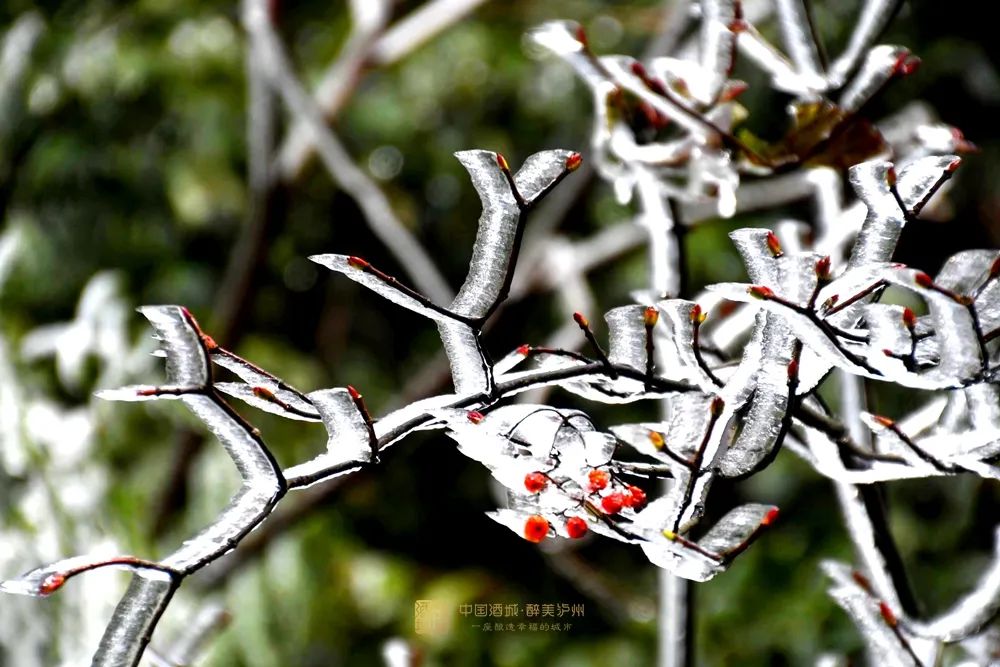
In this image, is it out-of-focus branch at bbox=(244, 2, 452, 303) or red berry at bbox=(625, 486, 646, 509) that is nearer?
red berry at bbox=(625, 486, 646, 509)

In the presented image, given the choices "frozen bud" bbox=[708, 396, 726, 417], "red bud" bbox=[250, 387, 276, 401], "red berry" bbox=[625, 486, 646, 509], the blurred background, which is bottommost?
the blurred background

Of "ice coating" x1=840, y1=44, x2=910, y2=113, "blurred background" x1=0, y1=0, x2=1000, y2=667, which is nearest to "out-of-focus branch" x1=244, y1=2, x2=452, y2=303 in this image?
"blurred background" x1=0, y1=0, x2=1000, y2=667

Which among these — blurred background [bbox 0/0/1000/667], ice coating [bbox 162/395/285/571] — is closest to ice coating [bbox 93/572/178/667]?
ice coating [bbox 162/395/285/571]

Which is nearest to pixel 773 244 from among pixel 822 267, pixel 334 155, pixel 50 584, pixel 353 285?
pixel 822 267

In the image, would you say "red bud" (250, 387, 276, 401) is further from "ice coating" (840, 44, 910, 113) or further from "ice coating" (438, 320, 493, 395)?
"ice coating" (840, 44, 910, 113)

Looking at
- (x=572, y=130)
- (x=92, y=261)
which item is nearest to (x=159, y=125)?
(x=92, y=261)

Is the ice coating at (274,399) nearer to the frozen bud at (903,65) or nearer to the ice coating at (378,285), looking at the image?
the ice coating at (378,285)

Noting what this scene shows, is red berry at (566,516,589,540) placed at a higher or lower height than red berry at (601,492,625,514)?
lower

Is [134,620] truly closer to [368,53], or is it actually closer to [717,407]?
[717,407]

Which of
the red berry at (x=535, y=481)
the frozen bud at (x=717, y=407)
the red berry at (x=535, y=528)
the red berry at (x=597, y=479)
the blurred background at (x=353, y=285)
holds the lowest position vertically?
the blurred background at (x=353, y=285)

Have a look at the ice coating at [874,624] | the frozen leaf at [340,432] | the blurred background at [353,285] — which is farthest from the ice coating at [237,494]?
the blurred background at [353,285]
